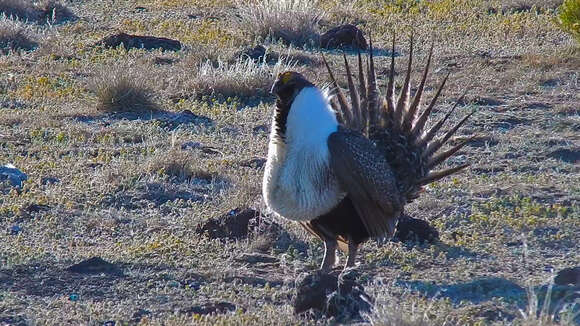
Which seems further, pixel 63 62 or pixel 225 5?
pixel 225 5

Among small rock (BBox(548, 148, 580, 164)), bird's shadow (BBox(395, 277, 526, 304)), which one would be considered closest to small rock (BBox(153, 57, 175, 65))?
small rock (BBox(548, 148, 580, 164))

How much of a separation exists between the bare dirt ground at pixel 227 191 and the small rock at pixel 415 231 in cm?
6

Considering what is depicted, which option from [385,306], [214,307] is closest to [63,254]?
[214,307]

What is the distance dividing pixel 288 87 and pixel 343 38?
6.78 metres

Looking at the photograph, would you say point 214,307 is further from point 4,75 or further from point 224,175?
point 4,75

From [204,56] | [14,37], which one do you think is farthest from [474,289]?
[14,37]

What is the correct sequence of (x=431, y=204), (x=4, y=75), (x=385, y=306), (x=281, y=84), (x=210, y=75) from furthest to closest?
(x=4, y=75) → (x=210, y=75) → (x=431, y=204) → (x=281, y=84) → (x=385, y=306)

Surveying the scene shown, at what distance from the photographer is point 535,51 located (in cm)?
1059

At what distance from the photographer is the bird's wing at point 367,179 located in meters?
4.53

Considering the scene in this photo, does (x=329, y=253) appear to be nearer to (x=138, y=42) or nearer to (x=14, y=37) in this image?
(x=138, y=42)

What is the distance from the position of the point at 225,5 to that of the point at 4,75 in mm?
5014

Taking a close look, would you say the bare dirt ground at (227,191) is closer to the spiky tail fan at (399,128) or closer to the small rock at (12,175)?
the small rock at (12,175)

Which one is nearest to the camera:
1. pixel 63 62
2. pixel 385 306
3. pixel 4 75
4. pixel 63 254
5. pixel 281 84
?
pixel 385 306

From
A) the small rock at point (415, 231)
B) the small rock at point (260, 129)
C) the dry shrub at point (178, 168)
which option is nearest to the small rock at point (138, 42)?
the small rock at point (260, 129)
